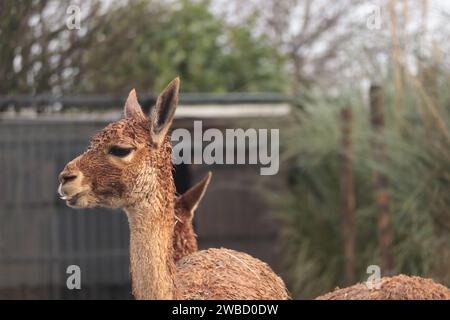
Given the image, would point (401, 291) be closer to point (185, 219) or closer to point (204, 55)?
point (185, 219)

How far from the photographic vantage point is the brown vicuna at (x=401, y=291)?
3740 mm

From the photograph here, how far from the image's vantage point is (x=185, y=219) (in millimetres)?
4461

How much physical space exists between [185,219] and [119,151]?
119 centimetres

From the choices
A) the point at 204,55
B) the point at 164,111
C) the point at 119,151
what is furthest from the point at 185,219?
the point at 204,55

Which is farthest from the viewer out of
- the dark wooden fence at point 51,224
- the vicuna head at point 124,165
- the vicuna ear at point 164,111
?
the dark wooden fence at point 51,224

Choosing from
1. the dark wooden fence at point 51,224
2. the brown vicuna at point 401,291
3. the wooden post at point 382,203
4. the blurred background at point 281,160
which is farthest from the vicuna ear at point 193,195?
the dark wooden fence at point 51,224

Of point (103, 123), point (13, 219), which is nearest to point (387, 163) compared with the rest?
point (103, 123)

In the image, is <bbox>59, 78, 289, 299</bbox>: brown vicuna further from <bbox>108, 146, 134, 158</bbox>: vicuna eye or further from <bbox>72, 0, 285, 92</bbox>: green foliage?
<bbox>72, 0, 285, 92</bbox>: green foliage

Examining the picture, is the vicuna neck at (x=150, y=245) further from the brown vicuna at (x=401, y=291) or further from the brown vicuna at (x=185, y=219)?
the brown vicuna at (x=185, y=219)

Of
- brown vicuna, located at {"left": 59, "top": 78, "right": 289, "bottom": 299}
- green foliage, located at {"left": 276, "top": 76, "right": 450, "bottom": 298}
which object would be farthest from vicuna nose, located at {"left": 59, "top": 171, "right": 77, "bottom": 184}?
green foliage, located at {"left": 276, "top": 76, "right": 450, "bottom": 298}

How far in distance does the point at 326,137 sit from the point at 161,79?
4.34 meters

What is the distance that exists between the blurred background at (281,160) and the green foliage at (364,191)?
17 millimetres

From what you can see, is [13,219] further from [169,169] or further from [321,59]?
[321,59]
